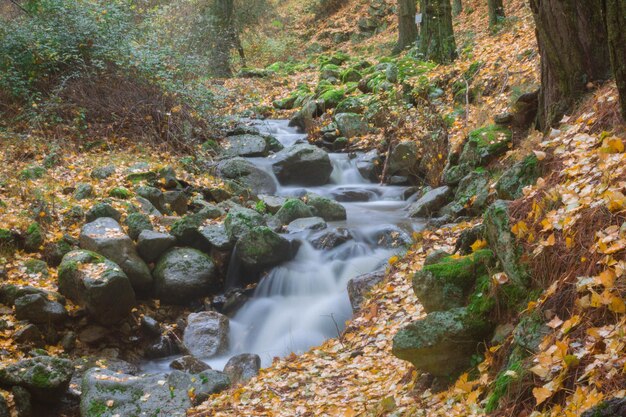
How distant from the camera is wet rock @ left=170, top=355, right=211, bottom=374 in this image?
24.2 ft

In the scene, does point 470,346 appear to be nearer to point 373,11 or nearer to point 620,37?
point 620,37

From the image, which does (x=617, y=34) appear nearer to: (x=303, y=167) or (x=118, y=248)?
(x=118, y=248)

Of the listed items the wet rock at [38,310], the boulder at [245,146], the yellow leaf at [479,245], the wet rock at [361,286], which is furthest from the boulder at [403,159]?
the wet rock at [38,310]

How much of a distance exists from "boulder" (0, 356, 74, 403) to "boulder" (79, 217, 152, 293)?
238cm

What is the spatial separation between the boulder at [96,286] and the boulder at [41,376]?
1473mm

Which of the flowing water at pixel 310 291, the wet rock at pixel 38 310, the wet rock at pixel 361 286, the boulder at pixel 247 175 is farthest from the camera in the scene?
the boulder at pixel 247 175

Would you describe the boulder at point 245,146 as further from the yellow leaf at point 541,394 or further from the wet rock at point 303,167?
the yellow leaf at point 541,394

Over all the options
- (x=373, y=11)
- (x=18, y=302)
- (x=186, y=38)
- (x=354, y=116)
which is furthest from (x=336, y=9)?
(x=18, y=302)

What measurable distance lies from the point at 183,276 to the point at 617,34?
6.81m

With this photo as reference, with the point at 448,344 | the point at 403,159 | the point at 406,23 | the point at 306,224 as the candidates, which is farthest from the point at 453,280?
the point at 406,23

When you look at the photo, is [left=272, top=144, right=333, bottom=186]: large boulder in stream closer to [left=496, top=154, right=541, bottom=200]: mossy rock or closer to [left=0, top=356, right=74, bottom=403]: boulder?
[left=496, top=154, right=541, bottom=200]: mossy rock

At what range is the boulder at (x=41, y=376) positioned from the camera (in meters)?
6.01

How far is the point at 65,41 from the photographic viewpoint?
13.2 meters

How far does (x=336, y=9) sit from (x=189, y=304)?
25038 mm
